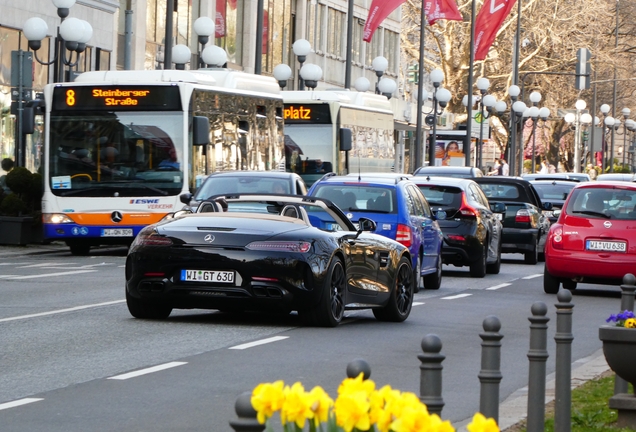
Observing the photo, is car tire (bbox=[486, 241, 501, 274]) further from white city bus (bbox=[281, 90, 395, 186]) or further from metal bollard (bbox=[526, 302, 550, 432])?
metal bollard (bbox=[526, 302, 550, 432])

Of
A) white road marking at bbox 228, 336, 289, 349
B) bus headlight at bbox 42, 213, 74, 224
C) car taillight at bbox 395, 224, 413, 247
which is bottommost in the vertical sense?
white road marking at bbox 228, 336, 289, 349

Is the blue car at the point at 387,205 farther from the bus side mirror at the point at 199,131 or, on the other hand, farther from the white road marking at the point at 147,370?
the white road marking at the point at 147,370

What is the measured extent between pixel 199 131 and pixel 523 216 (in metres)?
6.82

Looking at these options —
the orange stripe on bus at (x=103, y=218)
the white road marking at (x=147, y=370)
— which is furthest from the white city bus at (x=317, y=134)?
the white road marking at (x=147, y=370)

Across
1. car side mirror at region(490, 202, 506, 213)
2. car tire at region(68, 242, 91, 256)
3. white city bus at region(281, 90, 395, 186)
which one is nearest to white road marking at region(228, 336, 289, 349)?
car tire at region(68, 242, 91, 256)

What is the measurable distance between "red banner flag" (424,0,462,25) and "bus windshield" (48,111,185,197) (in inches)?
1054

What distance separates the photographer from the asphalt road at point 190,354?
360 inches

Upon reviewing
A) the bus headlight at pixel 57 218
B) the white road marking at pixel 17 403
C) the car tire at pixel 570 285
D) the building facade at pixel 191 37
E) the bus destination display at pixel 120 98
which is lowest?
the car tire at pixel 570 285

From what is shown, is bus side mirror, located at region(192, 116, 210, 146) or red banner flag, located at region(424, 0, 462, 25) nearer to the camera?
bus side mirror, located at region(192, 116, 210, 146)

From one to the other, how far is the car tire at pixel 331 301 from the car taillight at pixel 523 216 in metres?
15.3

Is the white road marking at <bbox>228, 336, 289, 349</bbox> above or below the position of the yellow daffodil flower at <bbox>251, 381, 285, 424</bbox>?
below

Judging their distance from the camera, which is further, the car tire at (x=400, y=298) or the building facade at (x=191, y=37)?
the building facade at (x=191, y=37)

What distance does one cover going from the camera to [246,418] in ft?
13.0

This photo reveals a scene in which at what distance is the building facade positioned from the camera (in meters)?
39.7
